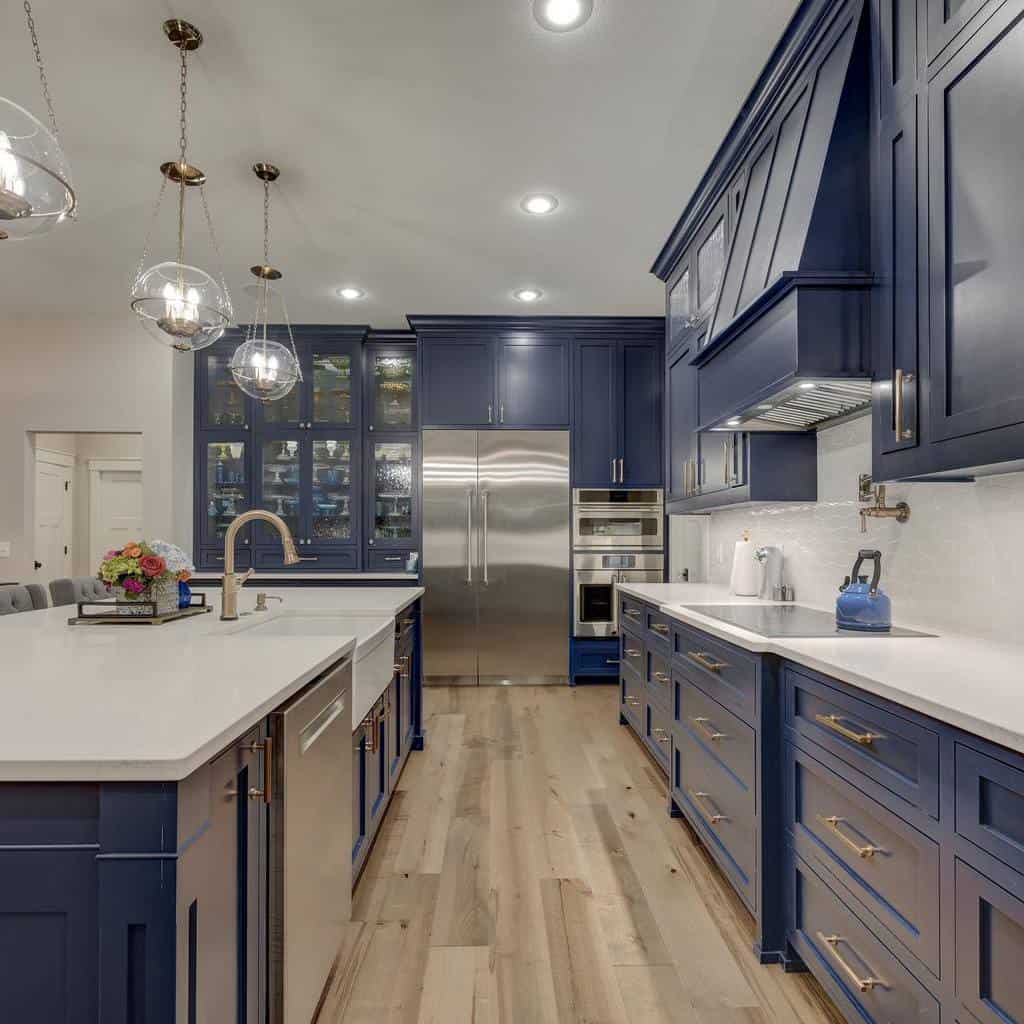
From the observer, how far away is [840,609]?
2.02m

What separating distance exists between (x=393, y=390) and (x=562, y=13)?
3449 mm

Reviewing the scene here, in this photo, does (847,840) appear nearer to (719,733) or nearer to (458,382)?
(719,733)

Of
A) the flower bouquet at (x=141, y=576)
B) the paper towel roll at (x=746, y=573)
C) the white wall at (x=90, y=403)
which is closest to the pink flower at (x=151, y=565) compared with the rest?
the flower bouquet at (x=141, y=576)

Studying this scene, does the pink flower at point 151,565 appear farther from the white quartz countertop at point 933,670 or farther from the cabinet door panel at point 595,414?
the cabinet door panel at point 595,414

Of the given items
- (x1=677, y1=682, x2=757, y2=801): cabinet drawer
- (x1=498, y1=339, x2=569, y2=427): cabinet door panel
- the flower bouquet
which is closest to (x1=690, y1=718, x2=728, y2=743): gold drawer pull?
(x1=677, y1=682, x2=757, y2=801): cabinet drawer

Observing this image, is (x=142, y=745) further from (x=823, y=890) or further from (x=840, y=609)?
(x=840, y=609)

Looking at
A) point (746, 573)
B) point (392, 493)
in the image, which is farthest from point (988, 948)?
point (392, 493)

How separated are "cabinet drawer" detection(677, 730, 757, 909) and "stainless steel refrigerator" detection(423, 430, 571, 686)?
2.31m

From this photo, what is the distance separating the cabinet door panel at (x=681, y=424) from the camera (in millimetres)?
3389

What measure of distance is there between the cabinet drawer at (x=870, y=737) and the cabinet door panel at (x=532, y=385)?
11.1 ft

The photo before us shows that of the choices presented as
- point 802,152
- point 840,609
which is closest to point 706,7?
point 802,152

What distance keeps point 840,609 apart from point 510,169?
7.38 feet

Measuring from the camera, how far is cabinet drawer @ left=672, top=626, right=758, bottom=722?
1880 mm

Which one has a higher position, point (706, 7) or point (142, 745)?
point (706, 7)
